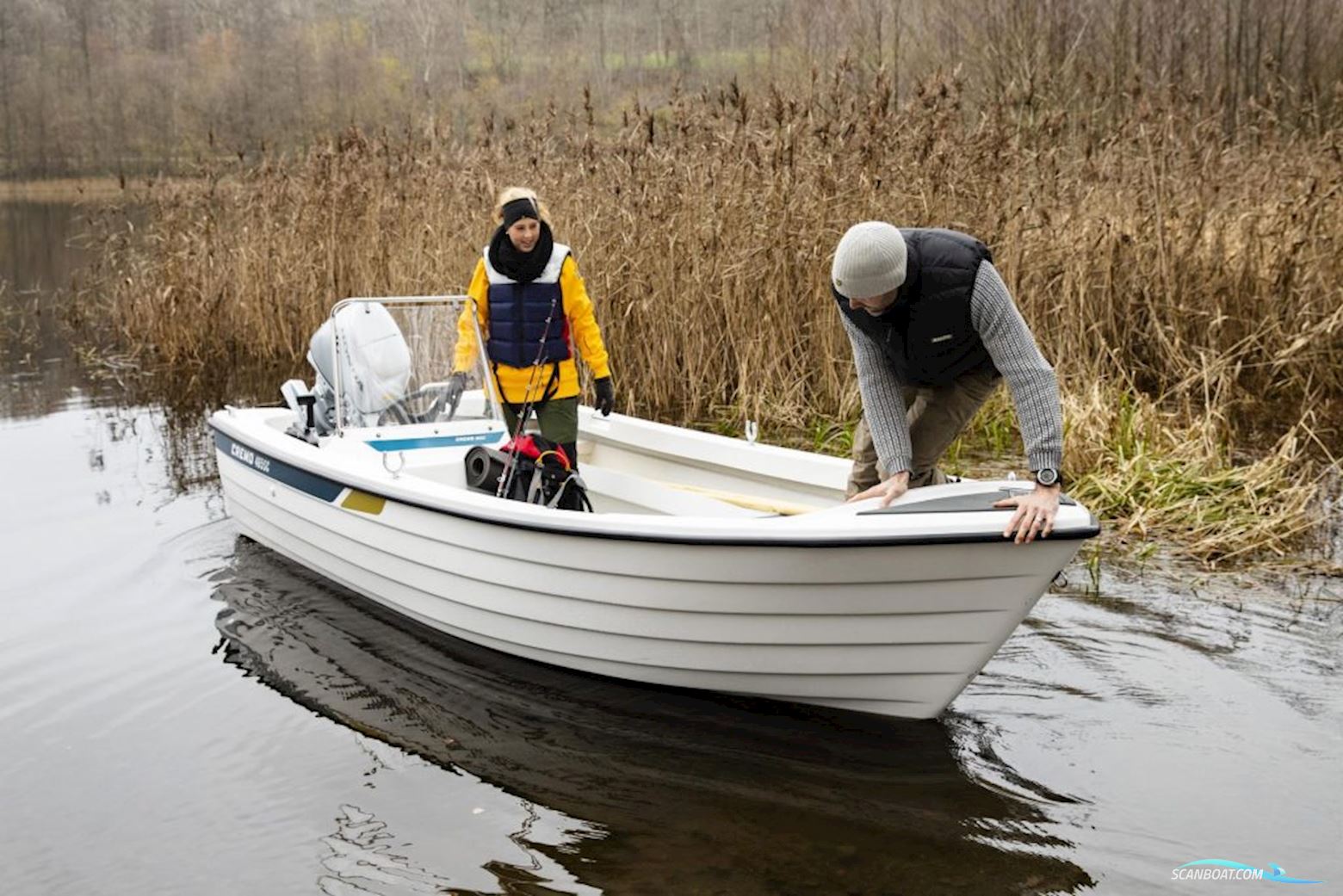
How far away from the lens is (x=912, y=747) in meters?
3.84

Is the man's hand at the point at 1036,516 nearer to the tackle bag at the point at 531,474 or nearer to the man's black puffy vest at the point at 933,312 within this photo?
the man's black puffy vest at the point at 933,312

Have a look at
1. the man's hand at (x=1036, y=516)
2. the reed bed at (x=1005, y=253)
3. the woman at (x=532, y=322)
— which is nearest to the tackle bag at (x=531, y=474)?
the woman at (x=532, y=322)

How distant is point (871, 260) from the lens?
A: 3.52 metres

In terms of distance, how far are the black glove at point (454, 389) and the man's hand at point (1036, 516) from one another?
2.83m

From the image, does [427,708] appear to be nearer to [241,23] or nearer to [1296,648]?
[1296,648]

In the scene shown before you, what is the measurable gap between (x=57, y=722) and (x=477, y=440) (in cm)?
192

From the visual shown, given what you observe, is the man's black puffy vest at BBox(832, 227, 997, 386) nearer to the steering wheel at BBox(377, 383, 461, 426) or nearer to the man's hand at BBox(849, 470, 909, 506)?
the man's hand at BBox(849, 470, 909, 506)

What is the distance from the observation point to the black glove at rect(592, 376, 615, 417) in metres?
5.46

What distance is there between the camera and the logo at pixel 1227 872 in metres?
3.05

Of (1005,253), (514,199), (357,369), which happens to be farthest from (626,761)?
(1005,253)

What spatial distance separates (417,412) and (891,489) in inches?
101

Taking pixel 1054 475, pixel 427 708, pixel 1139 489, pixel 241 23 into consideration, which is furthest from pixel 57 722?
pixel 241 23

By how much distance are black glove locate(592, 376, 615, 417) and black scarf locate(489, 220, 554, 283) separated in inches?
20.9

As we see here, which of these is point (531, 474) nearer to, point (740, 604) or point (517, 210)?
point (517, 210)
